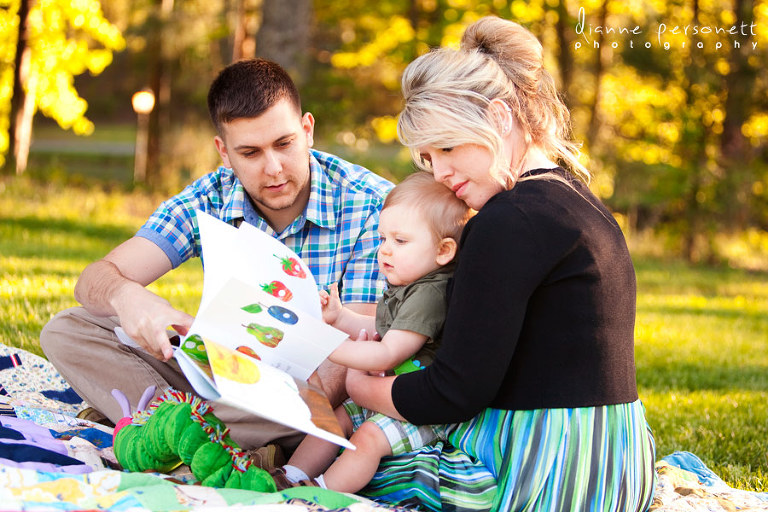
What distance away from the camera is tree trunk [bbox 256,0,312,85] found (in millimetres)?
10281

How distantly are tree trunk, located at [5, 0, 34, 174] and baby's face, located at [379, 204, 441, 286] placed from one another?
352 inches

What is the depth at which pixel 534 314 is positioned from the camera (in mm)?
2129

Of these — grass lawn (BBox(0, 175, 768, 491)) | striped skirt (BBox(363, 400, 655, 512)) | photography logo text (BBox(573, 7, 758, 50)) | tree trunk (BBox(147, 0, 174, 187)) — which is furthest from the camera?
tree trunk (BBox(147, 0, 174, 187))

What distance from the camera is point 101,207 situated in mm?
9391

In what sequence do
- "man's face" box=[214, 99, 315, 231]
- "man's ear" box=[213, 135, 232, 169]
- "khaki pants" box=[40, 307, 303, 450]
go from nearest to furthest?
"khaki pants" box=[40, 307, 303, 450], "man's face" box=[214, 99, 315, 231], "man's ear" box=[213, 135, 232, 169]

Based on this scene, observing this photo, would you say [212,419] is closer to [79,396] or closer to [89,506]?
[89,506]

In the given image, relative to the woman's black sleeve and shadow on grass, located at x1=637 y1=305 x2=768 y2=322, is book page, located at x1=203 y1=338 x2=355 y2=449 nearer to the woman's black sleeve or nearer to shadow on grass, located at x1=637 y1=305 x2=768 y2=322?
the woman's black sleeve

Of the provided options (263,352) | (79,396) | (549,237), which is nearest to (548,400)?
(549,237)

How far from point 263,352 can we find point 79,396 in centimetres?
142

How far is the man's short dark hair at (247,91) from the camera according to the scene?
3201mm

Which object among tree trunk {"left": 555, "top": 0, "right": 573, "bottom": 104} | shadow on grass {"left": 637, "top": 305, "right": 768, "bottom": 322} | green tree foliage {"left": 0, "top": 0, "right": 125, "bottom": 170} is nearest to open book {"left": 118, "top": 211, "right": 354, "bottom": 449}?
shadow on grass {"left": 637, "top": 305, "right": 768, "bottom": 322}

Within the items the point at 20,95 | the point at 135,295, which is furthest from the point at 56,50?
the point at 135,295

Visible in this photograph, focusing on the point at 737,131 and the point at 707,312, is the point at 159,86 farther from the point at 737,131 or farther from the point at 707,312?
the point at 707,312

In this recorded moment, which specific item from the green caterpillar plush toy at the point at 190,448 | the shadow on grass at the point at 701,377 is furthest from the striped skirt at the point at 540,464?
the shadow on grass at the point at 701,377
